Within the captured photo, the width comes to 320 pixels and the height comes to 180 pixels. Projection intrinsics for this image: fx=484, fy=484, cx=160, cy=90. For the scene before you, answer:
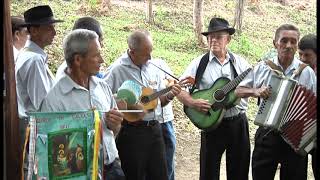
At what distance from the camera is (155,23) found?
36.7 ft

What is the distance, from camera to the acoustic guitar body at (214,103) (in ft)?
14.1

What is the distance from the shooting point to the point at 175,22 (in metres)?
11.5

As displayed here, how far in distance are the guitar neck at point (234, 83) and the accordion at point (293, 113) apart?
0.52 metres

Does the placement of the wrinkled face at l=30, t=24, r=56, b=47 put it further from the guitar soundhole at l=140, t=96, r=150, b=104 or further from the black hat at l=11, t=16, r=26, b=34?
the guitar soundhole at l=140, t=96, r=150, b=104

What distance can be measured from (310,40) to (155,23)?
293 inches

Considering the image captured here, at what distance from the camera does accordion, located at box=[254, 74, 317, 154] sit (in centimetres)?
355

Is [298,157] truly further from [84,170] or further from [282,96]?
[84,170]

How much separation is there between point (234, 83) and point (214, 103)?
0.26 meters

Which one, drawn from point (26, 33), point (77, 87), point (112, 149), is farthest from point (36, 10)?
point (112, 149)

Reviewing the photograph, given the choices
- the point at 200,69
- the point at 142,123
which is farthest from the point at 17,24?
the point at 200,69

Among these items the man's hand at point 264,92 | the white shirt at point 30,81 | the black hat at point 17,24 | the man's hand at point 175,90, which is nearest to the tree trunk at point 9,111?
the white shirt at point 30,81

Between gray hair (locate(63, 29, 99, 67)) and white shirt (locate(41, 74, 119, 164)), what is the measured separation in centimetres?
14

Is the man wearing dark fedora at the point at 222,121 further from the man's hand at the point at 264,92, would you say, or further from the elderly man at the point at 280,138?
the man's hand at the point at 264,92

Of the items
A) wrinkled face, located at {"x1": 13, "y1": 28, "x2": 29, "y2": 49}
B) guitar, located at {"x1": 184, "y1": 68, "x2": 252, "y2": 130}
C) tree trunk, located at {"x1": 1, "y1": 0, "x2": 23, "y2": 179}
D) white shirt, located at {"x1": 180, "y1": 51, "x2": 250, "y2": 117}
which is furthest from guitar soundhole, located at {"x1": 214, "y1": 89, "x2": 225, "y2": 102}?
tree trunk, located at {"x1": 1, "y1": 0, "x2": 23, "y2": 179}
